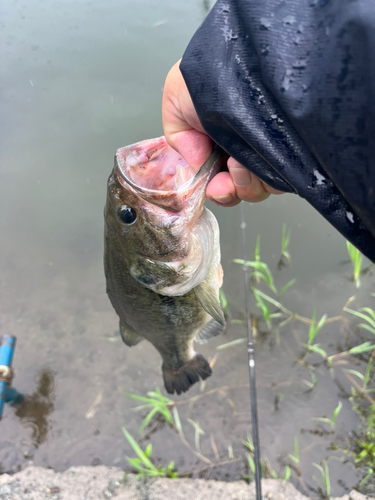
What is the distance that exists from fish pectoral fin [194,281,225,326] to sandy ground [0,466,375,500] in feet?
5.08

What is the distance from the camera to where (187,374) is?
2.05 m

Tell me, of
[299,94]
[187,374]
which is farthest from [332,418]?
[299,94]

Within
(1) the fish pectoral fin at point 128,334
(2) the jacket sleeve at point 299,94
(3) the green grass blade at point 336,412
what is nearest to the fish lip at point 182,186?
(2) the jacket sleeve at point 299,94

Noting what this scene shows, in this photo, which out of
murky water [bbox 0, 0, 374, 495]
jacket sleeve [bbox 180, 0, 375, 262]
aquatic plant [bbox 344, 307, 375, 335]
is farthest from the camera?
aquatic plant [bbox 344, 307, 375, 335]

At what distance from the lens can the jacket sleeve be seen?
677mm

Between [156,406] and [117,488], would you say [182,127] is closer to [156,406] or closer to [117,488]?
[156,406]

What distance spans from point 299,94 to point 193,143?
46cm

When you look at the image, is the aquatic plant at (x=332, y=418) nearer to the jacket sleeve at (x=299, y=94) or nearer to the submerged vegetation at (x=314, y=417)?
the submerged vegetation at (x=314, y=417)

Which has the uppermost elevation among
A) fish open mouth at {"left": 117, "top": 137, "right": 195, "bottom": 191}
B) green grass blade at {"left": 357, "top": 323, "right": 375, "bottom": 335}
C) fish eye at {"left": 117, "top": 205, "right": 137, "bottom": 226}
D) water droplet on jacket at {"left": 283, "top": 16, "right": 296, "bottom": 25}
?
water droplet on jacket at {"left": 283, "top": 16, "right": 296, "bottom": 25}

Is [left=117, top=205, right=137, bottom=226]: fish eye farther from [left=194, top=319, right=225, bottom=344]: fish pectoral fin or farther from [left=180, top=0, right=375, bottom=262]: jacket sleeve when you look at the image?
[left=194, top=319, right=225, bottom=344]: fish pectoral fin

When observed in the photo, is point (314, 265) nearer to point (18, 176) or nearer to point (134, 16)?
point (18, 176)

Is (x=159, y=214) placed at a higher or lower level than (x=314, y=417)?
higher

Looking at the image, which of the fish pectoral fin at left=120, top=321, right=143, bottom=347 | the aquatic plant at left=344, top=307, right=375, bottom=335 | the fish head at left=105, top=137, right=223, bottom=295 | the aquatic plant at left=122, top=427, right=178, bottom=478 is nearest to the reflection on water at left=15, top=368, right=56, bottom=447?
the aquatic plant at left=122, top=427, right=178, bottom=478

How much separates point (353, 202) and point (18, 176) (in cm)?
443
